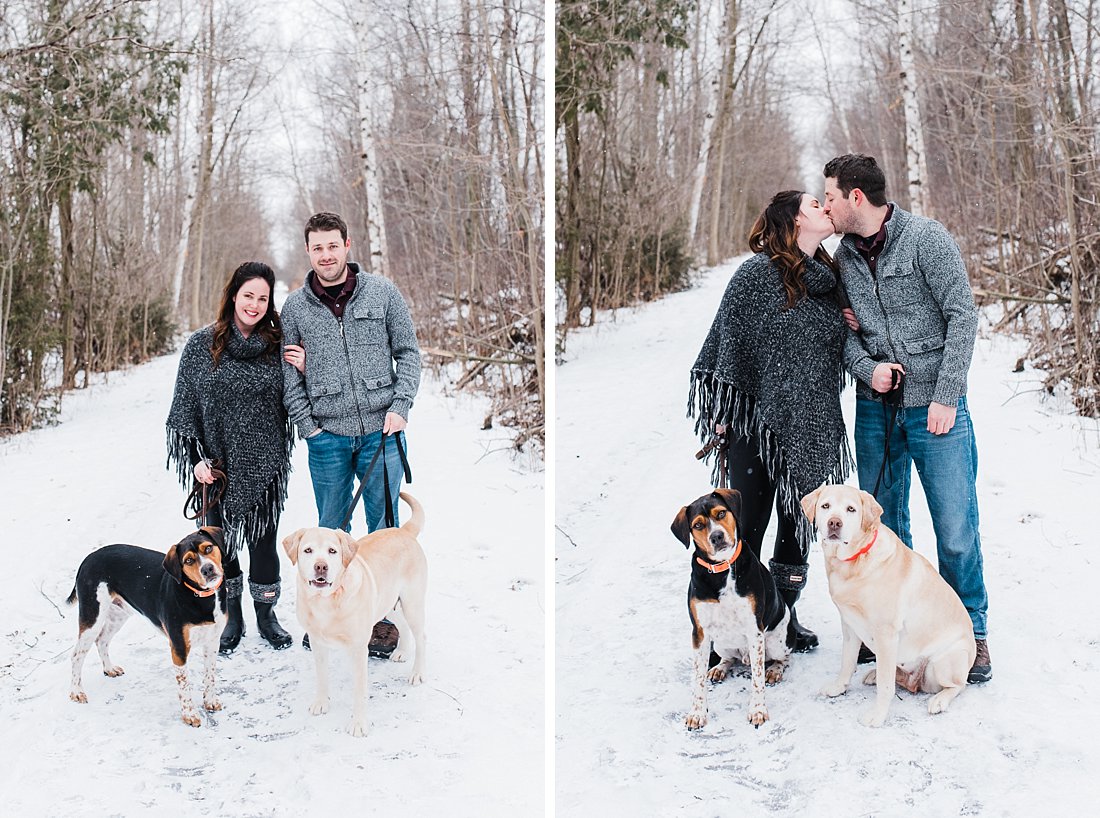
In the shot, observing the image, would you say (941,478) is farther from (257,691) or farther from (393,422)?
(257,691)

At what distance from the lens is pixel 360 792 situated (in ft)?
8.41

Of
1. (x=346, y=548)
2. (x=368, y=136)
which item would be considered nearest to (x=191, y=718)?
(x=346, y=548)

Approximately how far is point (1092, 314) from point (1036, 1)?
5.90 ft

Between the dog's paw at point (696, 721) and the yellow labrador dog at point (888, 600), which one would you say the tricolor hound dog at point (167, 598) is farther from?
the yellow labrador dog at point (888, 600)

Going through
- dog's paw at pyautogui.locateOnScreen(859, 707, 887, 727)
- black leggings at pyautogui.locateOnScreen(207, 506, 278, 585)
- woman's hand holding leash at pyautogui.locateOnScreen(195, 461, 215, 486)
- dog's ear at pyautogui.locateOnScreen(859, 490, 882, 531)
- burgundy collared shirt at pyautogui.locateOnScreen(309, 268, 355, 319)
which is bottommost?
dog's paw at pyautogui.locateOnScreen(859, 707, 887, 727)

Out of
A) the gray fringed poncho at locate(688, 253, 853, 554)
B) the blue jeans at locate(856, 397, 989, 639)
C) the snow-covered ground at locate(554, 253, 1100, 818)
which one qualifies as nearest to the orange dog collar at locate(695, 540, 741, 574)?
the gray fringed poncho at locate(688, 253, 853, 554)

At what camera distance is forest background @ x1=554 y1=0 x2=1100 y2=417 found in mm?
5250

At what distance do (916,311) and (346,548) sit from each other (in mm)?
1966

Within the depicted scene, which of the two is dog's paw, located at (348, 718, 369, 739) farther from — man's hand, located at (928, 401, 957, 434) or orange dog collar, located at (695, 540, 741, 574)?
man's hand, located at (928, 401, 957, 434)

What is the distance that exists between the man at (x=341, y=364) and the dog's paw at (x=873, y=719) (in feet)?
5.86

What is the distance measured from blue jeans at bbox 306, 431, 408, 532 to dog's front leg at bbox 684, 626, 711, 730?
125cm

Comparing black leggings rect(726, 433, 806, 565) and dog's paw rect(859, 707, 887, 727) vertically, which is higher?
black leggings rect(726, 433, 806, 565)

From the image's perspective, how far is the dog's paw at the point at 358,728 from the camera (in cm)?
283

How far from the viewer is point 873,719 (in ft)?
8.55
